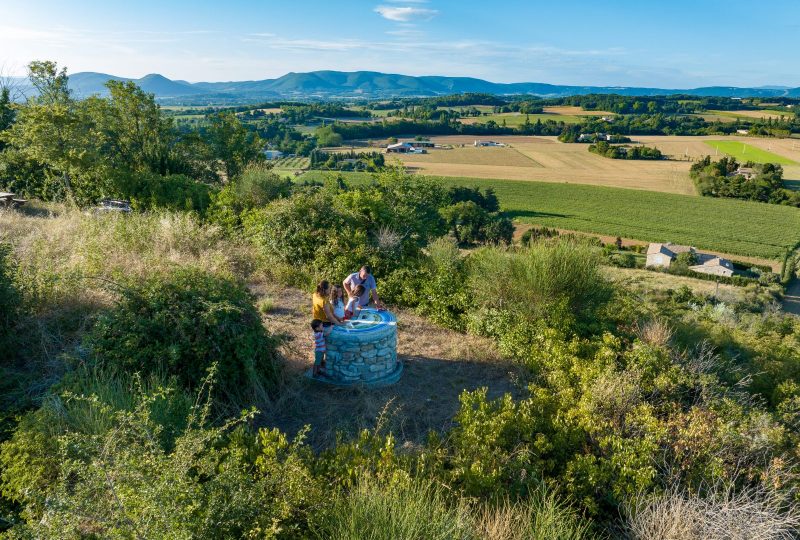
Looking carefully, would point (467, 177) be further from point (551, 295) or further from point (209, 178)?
point (551, 295)

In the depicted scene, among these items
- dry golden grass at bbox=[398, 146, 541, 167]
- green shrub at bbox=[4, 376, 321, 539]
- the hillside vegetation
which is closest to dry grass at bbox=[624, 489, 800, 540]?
the hillside vegetation

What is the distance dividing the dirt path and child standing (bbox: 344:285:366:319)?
2.76 ft

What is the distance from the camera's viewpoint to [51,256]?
8281mm

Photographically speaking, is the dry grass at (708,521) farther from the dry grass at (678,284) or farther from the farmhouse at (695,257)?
the farmhouse at (695,257)

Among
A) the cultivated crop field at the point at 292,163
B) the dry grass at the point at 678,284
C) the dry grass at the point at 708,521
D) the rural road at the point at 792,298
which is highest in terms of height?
the cultivated crop field at the point at 292,163

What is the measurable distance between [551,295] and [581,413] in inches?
119

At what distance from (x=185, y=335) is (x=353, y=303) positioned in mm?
2244

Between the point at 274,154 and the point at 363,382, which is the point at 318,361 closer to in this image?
the point at 363,382

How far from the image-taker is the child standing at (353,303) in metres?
6.68

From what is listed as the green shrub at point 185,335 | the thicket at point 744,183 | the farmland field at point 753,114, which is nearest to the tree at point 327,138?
the thicket at point 744,183

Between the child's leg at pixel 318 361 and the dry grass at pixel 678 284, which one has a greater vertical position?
the child's leg at pixel 318 361

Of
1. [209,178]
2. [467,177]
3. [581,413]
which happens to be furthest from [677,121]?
[581,413]

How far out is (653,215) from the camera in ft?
157

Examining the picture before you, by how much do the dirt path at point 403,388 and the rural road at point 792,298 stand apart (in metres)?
29.3
